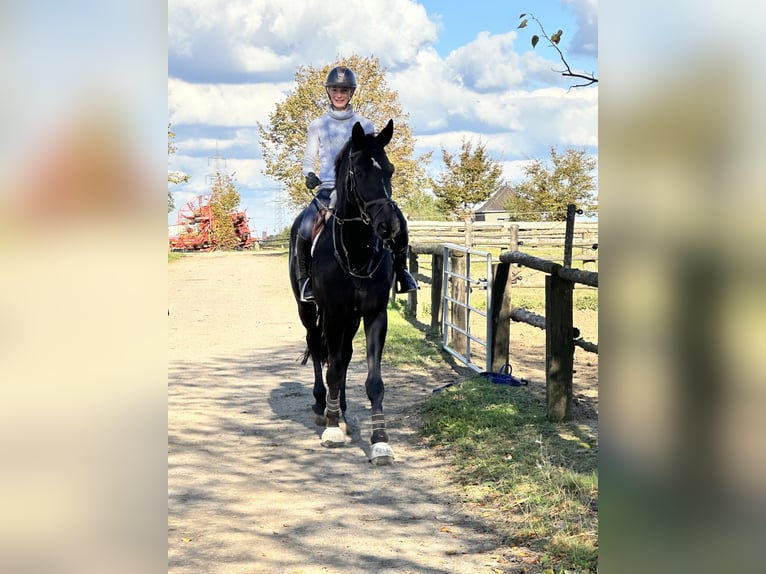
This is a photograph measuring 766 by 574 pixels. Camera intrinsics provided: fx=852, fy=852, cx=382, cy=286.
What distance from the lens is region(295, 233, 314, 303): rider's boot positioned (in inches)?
288

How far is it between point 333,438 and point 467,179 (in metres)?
44.0

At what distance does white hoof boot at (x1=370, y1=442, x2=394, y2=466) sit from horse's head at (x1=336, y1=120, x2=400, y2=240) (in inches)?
62.6

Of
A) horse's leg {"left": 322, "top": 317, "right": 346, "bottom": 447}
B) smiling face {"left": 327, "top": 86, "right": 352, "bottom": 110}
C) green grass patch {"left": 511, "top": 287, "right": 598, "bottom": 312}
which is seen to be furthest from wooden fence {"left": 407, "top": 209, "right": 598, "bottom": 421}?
smiling face {"left": 327, "top": 86, "right": 352, "bottom": 110}

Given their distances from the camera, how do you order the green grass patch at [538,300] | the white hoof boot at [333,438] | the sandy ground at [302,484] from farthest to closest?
the green grass patch at [538,300]
the white hoof boot at [333,438]
the sandy ground at [302,484]

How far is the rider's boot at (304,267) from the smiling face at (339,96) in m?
1.15

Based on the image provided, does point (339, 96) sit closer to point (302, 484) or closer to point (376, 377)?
point (376, 377)

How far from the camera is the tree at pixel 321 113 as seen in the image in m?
38.0

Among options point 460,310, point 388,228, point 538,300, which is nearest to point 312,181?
point 388,228

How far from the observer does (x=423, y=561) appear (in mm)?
4301

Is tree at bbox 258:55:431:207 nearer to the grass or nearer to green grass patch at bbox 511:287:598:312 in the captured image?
green grass patch at bbox 511:287:598:312

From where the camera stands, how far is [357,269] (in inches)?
257

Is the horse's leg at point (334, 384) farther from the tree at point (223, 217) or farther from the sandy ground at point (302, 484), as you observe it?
the tree at point (223, 217)

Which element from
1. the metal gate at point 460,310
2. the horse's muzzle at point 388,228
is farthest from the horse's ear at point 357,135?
the metal gate at point 460,310
